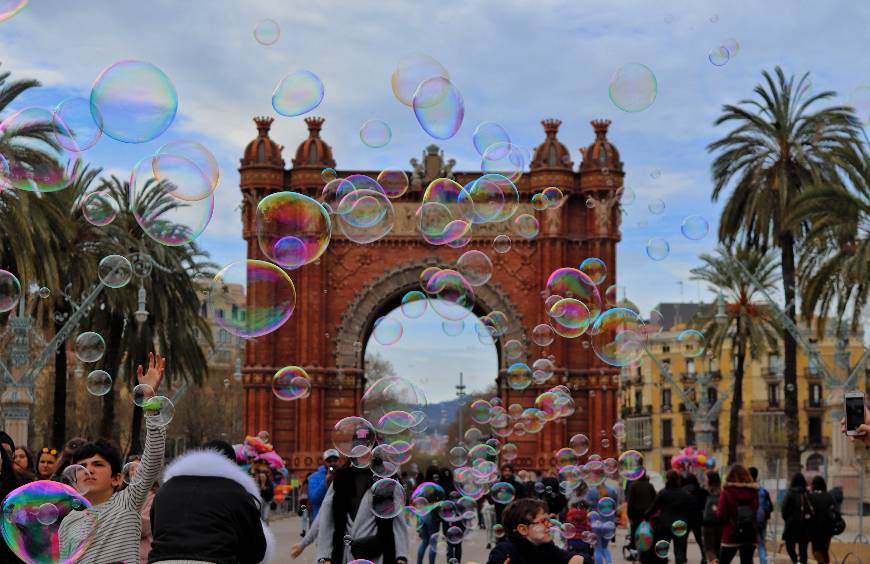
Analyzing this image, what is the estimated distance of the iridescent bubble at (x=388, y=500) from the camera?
866 cm

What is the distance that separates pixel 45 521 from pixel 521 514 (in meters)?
2.19

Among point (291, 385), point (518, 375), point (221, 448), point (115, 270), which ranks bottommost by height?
point (221, 448)

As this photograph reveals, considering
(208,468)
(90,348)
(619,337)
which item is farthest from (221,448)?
(619,337)

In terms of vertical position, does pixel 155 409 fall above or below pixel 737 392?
below

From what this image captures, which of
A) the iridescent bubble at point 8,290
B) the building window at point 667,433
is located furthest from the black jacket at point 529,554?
the building window at point 667,433

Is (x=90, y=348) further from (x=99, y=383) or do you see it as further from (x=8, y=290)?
(x=8, y=290)

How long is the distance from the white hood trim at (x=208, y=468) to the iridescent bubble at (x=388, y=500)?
3166 millimetres

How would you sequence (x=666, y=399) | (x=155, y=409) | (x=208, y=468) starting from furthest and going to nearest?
(x=666, y=399) < (x=155, y=409) < (x=208, y=468)

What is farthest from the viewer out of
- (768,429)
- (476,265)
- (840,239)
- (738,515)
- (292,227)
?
(768,429)

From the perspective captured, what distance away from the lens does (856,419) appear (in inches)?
245

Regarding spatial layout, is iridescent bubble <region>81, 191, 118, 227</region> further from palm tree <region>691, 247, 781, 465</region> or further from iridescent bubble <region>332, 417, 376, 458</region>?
palm tree <region>691, 247, 781, 465</region>

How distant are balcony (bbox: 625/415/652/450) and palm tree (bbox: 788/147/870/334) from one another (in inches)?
2136

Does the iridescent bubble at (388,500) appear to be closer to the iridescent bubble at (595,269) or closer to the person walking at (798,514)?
the person walking at (798,514)

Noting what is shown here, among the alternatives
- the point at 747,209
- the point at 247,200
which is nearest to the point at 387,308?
the point at 247,200
